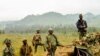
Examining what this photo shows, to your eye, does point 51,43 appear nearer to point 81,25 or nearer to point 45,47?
point 45,47

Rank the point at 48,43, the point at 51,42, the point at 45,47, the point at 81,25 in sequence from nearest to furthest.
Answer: the point at 51,42 → the point at 48,43 → the point at 45,47 → the point at 81,25

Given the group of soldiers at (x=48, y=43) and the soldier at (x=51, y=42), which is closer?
the group of soldiers at (x=48, y=43)

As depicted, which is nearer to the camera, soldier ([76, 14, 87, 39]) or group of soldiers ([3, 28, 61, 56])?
group of soldiers ([3, 28, 61, 56])

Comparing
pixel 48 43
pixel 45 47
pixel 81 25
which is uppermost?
pixel 81 25

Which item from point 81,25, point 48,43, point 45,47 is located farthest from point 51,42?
point 81,25

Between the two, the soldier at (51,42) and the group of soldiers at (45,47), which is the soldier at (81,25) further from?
the soldier at (51,42)

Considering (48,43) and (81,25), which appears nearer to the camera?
(48,43)

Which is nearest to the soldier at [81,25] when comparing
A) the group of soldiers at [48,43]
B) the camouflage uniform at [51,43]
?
the group of soldiers at [48,43]

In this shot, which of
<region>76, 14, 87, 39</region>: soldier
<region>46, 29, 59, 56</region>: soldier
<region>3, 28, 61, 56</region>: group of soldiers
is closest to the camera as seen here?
<region>3, 28, 61, 56</region>: group of soldiers

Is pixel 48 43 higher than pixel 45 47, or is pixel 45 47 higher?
pixel 48 43

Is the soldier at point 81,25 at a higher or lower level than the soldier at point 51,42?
higher

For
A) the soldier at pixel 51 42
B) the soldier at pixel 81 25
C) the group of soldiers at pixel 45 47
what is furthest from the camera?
the soldier at pixel 81 25

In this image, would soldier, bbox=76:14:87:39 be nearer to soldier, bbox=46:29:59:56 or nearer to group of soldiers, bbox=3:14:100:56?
group of soldiers, bbox=3:14:100:56

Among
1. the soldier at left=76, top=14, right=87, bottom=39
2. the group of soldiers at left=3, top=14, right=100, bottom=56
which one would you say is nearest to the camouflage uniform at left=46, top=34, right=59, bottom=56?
the group of soldiers at left=3, top=14, right=100, bottom=56
